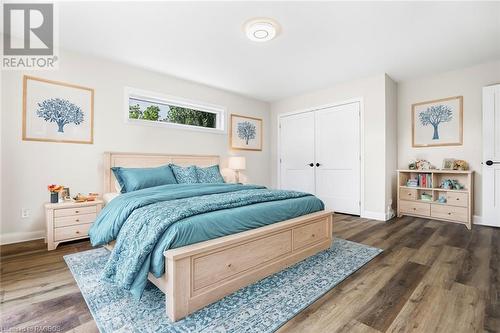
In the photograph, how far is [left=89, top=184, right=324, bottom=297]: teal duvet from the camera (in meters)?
1.49

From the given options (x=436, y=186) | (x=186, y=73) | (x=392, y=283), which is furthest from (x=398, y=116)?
(x=186, y=73)

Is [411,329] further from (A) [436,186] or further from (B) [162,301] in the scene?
(A) [436,186]

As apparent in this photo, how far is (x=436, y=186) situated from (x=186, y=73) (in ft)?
14.9

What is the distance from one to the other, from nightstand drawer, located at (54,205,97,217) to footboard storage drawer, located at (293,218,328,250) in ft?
7.97

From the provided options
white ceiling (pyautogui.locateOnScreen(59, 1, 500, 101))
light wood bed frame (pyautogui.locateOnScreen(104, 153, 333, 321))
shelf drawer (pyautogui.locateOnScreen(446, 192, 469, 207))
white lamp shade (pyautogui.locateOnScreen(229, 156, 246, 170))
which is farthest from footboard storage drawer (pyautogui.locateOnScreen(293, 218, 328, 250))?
shelf drawer (pyautogui.locateOnScreen(446, 192, 469, 207))

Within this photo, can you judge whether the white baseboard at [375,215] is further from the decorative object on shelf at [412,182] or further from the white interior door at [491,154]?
the white interior door at [491,154]

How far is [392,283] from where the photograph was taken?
186 cm

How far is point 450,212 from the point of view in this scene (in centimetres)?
360

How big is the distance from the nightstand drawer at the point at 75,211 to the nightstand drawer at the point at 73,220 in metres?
0.03

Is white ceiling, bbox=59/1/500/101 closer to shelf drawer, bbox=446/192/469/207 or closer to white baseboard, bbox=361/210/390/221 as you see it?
shelf drawer, bbox=446/192/469/207

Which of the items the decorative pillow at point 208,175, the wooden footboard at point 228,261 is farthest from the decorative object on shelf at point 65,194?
the wooden footboard at point 228,261

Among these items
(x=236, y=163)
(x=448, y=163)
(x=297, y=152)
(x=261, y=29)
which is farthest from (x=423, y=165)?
(x=261, y=29)

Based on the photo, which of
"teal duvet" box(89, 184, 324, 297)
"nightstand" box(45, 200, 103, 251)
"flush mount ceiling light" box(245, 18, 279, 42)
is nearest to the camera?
"teal duvet" box(89, 184, 324, 297)

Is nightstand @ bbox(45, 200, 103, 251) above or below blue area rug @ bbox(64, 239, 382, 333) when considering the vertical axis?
above
